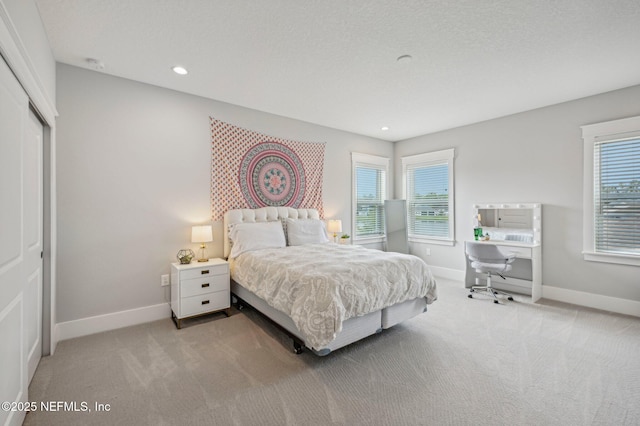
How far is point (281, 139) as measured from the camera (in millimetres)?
4508

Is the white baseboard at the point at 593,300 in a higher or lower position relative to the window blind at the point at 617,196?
lower

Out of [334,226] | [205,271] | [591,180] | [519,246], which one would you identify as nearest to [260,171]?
[334,226]

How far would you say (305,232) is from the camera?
4199 millimetres

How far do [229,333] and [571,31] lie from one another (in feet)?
14.0

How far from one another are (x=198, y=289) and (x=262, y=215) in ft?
4.46

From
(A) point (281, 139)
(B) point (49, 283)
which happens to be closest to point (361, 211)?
(A) point (281, 139)

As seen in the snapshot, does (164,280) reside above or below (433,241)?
below

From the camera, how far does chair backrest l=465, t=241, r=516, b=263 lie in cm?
387

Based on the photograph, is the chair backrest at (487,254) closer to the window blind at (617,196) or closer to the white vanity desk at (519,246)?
the white vanity desk at (519,246)

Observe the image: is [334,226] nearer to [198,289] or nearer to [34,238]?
[198,289]

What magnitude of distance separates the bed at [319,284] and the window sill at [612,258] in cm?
242

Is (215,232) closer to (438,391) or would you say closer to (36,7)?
(36,7)

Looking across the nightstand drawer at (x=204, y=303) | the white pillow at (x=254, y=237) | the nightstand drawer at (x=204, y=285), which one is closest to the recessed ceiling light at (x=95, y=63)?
the white pillow at (x=254, y=237)

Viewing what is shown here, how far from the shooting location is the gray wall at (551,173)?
363 cm
